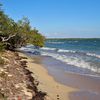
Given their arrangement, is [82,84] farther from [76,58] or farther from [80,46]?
[80,46]

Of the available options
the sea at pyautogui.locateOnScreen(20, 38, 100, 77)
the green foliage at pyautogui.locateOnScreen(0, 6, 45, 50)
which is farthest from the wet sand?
the green foliage at pyautogui.locateOnScreen(0, 6, 45, 50)

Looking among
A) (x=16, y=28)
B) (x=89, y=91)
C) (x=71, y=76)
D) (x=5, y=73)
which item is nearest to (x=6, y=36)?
(x=16, y=28)

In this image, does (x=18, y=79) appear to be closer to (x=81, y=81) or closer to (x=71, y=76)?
(x=81, y=81)

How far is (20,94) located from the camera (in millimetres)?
9359

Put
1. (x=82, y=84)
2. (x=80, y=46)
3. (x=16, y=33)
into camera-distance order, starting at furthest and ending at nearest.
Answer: (x=80, y=46) < (x=16, y=33) < (x=82, y=84)

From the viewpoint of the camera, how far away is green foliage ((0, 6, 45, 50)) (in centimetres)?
2681

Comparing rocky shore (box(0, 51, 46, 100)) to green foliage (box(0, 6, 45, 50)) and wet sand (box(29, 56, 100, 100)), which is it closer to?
wet sand (box(29, 56, 100, 100))

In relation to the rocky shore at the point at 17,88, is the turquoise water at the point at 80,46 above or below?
below

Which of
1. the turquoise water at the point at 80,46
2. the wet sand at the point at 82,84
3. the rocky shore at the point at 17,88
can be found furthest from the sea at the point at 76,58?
the rocky shore at the point at 17,88

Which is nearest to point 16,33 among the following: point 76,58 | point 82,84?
point 76,58

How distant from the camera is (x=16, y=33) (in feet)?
91.5

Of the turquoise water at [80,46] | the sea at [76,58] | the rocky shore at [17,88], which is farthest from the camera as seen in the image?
the turquoise water at [80,46]

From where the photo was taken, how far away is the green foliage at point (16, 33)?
26812 mm

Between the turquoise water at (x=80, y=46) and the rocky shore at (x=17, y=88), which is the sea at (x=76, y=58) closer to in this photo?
the turquoise water at (x=80, y=46)
